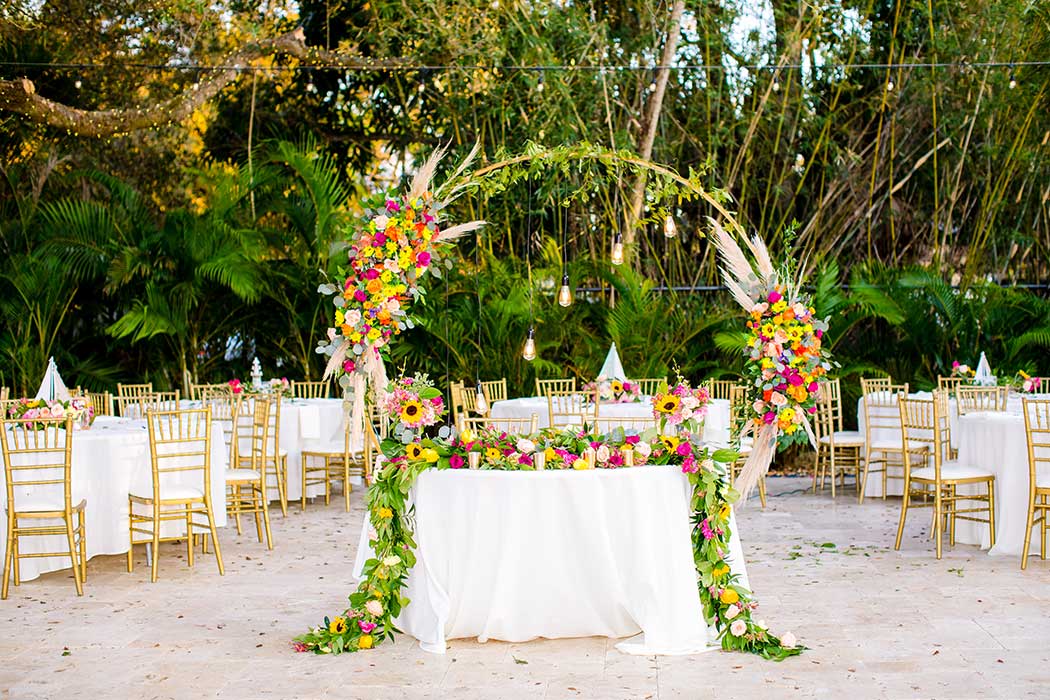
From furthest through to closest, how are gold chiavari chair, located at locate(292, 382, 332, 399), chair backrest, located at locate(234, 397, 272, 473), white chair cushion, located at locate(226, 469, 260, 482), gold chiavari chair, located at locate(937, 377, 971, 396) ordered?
1. gold chiavari chair, located at locate(292, 382, 332, 399)
2. gold chiavari chair, located at locate(937, 377, 971, 396)
3. chair backrest, located at locate(234, 397, 272, 473)
4. white chair cushion, located at locate(226, 469, 260, 482)

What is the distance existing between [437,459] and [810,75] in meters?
8.24

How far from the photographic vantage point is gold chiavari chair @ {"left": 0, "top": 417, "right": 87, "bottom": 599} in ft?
21.2

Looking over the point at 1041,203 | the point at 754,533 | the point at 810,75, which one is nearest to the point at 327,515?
the point at 754,533

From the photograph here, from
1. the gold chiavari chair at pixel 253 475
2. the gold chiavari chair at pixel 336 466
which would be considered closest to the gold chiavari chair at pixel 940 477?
the gold chiavari chair at pixel 336 466

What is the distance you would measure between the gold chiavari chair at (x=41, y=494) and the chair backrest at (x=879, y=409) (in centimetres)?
557

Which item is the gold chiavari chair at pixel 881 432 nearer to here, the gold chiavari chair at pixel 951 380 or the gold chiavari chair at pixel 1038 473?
the gold chiavari chair at pixel 951 380

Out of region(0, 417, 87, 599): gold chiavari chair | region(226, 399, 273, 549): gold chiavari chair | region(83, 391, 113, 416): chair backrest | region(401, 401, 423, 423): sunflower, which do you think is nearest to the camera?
region(401, 401, 423, 423): sunflower

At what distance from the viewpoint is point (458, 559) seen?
523 cm

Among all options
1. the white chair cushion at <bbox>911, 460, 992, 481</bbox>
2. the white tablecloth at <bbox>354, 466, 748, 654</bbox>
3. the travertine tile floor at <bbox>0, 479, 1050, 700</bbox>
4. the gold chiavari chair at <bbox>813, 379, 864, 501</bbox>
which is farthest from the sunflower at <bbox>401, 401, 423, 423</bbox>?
the gold chiavari chair at <bbox>813, 379, 864, 501</bbox>

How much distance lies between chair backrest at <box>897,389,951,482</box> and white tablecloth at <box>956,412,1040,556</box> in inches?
10.9

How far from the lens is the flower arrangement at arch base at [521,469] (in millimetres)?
5184

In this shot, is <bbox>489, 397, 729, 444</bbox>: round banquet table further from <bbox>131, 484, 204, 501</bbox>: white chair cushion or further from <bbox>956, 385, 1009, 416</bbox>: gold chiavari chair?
<bbox>131, 484, 204, 501</bbox>: white chair cushion

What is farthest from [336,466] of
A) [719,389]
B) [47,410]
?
[47,410]

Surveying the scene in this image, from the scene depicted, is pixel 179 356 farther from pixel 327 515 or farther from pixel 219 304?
pixel 327 515
